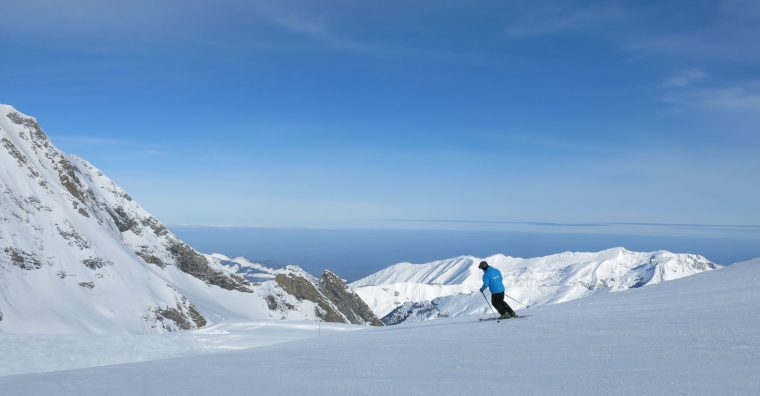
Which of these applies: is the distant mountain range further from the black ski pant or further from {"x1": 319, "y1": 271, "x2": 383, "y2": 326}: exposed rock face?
the black ski pant

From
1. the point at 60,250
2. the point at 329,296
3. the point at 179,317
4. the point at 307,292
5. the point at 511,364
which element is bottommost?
the point at 329,296

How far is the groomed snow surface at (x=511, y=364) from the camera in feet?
23.5

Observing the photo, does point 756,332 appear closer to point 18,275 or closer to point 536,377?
point 536,377

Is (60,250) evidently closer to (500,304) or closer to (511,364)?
(500,304)

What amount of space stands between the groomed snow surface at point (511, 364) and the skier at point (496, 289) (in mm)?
1968

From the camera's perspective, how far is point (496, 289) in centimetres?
1659

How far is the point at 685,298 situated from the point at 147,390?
14.0 m

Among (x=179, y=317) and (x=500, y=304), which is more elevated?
(x=500, y=304)

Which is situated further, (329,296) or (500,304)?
(329,296)

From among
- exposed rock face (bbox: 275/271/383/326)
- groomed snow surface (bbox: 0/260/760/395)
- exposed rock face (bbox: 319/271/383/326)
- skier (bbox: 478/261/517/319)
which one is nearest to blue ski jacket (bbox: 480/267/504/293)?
skier (bbox: 478/261/517/319)

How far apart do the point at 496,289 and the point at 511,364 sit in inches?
317

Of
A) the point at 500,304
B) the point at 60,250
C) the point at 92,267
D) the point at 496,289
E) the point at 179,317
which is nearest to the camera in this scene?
the point at 500,304

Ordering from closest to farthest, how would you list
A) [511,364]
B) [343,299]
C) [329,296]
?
[511,364]
[329,296]
[343,299]

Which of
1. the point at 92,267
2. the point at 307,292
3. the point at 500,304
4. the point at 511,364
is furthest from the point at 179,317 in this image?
the point at 511,364
